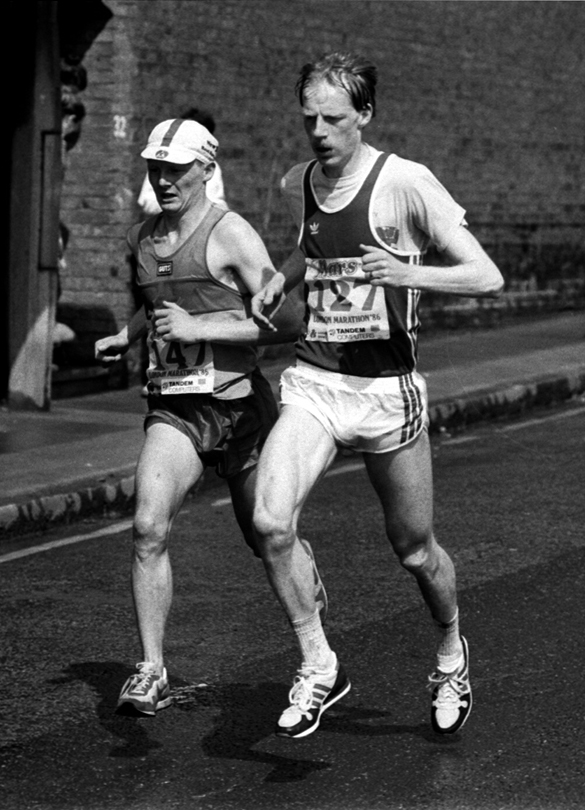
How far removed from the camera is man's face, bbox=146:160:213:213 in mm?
5488

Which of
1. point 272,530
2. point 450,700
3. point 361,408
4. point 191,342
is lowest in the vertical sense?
point 450,700

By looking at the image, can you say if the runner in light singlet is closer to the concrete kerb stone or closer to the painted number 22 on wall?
the concrete kerb stone

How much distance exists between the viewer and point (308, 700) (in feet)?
16.1

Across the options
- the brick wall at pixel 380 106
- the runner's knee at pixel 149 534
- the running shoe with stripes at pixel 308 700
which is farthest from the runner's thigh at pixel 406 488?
the brick wall at pixel 380 106

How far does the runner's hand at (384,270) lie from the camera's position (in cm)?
470

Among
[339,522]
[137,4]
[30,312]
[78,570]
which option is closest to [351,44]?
[137,4]

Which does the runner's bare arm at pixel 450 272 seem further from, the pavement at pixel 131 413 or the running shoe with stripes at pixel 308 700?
the pavement at pixel 131 413

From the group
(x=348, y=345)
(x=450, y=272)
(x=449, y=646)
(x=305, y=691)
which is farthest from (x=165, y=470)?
(x=450, y=272)

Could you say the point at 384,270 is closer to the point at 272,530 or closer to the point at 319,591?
the point at 272,530

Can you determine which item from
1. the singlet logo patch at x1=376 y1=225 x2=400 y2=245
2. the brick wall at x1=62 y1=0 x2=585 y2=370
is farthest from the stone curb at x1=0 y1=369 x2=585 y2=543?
the singlet logo patch at x1=376 y1=225 x2=400 y2=245

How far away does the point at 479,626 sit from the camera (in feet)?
21.7

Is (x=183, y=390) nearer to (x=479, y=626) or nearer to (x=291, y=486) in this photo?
(x=291, y=486)

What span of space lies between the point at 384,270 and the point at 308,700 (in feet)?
4.04

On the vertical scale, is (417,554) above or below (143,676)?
above
